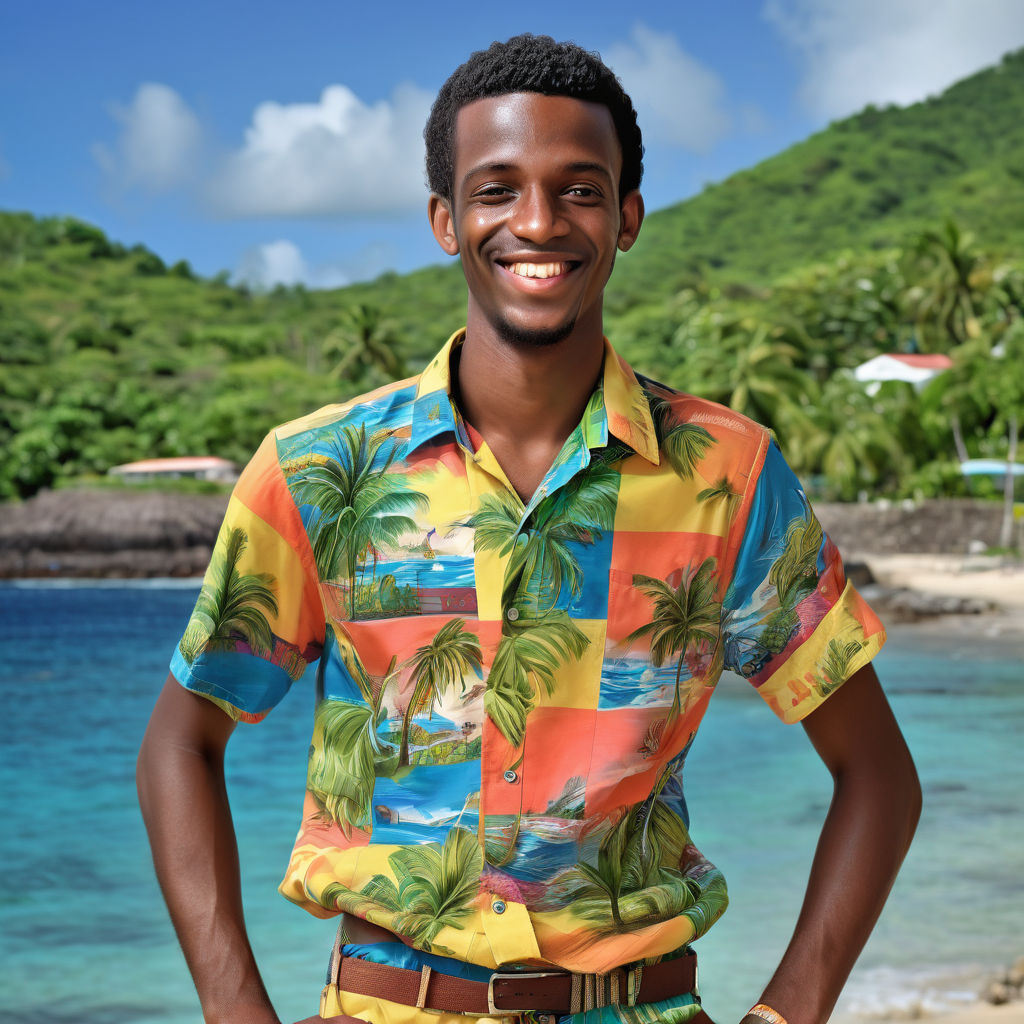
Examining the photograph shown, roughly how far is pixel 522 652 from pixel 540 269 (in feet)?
1.40

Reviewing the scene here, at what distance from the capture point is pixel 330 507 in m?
1.40

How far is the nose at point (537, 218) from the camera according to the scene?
1.38 metres

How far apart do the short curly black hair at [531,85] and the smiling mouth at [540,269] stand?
166mm

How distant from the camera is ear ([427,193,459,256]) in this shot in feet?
5.00

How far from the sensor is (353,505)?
1.40 meters

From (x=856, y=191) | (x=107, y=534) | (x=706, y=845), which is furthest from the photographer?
(x=856, y=191)

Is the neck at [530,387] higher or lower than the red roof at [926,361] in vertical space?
lower

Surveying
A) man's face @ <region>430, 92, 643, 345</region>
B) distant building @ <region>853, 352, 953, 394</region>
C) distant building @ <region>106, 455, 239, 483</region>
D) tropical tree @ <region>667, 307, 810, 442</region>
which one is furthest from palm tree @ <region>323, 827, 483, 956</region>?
distant building @ <region>106, 455, 239, 483</region>

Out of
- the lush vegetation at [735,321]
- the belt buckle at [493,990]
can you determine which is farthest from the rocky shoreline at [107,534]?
the belt buckle at [493,990]

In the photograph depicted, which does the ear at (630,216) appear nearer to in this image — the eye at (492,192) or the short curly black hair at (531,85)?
the short curly black hair at (531,85)

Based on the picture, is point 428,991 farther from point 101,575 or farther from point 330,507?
point 101,575

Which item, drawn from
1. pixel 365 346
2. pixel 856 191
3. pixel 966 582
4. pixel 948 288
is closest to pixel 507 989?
pixel 966 582

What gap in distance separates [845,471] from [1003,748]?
55.4ft

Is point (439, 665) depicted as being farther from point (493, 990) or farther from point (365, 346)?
point (365, 346)
